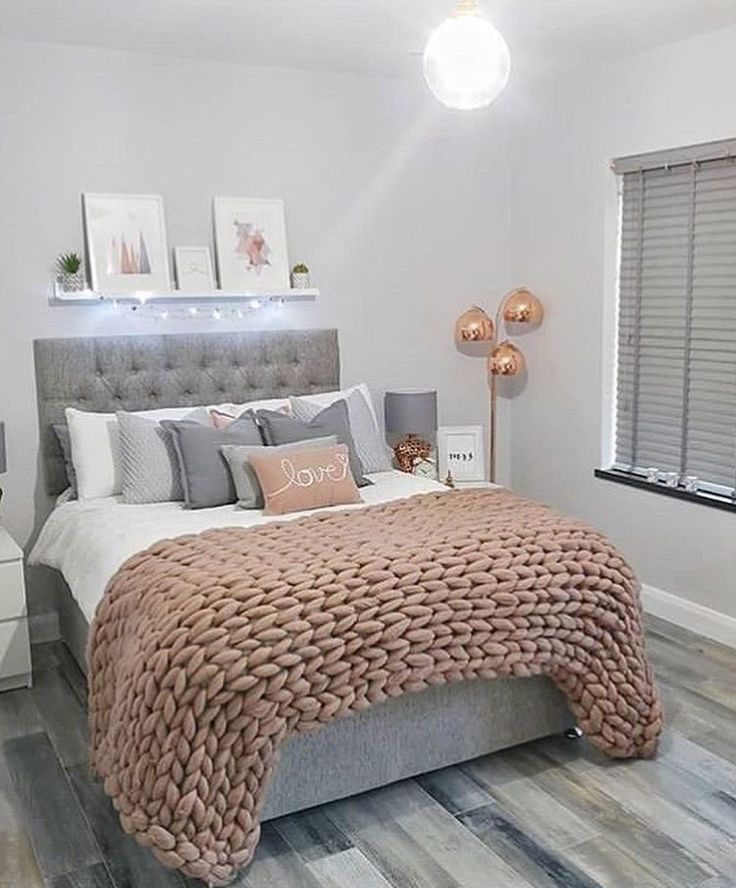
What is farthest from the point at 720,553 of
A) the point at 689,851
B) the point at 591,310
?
the point at 689,851

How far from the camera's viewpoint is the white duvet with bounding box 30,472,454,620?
3229 millimetres

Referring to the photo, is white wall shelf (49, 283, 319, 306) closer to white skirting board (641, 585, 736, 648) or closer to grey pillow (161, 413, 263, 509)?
grey pillow (161, 413, 263, 509)

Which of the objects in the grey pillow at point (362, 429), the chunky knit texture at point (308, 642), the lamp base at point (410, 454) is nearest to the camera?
the chunky knit texture at point (308, 642)

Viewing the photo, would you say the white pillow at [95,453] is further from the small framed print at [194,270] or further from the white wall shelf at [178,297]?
the small framed print at [194,270]

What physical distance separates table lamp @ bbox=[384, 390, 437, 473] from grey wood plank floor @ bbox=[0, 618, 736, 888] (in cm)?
187

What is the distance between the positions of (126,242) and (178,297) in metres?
0.32

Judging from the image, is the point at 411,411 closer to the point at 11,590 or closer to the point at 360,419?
the point at 360,419

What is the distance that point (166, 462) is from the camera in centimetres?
382

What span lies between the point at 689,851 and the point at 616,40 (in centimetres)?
311

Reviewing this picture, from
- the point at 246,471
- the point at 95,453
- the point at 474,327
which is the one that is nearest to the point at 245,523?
the point at 246,471

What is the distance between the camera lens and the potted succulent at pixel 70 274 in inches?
158

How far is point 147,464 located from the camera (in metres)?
3.80

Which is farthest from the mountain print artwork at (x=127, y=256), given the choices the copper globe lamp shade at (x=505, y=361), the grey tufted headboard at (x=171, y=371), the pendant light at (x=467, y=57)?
the pendant light at (x=467, y=57)

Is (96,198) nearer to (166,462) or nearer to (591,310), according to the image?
(166,462)
